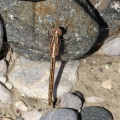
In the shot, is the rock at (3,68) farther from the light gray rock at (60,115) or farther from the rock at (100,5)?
the rock at (100,5)

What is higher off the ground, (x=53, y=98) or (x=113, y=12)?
(x=113, y=12)

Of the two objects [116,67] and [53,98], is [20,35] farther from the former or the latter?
[116,67]

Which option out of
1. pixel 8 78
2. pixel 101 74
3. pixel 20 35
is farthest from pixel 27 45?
pixel 101 74

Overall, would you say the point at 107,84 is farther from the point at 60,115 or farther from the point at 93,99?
the point at 60,115

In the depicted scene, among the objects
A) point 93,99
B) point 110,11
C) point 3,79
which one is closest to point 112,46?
point 110,11

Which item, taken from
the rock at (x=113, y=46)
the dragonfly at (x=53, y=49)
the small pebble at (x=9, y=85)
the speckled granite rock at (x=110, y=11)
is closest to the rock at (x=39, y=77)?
the small pebble at (x=9, y=85)

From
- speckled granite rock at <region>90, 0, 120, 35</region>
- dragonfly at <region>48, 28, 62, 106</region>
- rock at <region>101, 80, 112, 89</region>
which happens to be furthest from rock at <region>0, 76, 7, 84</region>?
speckled granite rock at <region>90, 0, 120, 35</region>
